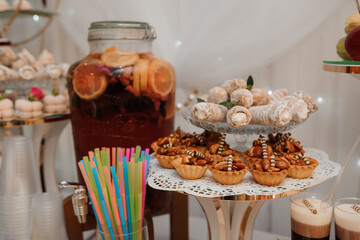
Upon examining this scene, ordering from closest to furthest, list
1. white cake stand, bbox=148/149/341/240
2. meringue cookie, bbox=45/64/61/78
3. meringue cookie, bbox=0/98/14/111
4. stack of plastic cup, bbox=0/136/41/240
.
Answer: white cake stand, bbox=148/149/341/240
stack of plastic cup, bbox=0/136/41/240
meringue cookie, bbox=0/98/14/111
meringue cookie, bbox=45/64/61/78

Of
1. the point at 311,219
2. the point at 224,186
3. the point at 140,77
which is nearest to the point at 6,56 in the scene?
the point at 140,77

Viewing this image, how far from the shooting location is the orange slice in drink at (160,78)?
3.04ft

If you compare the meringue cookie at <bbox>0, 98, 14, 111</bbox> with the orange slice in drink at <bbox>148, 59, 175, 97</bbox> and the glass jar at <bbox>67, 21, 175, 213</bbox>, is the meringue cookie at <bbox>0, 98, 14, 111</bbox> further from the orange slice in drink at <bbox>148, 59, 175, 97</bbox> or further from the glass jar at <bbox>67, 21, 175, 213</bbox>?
the orange slice in drink at <bbox>148, 59, 175, 97</bbox>

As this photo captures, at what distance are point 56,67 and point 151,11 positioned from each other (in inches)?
15.5

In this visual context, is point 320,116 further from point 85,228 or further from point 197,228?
point 85,228

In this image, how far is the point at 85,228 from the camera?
3.32 feet

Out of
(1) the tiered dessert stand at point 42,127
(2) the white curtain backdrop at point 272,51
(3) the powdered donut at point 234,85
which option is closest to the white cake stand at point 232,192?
(3) the powdered donut at point 234,85

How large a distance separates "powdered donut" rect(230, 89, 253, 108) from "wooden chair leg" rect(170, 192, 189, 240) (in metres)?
0.47

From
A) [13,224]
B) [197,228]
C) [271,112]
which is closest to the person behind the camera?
[271,112]

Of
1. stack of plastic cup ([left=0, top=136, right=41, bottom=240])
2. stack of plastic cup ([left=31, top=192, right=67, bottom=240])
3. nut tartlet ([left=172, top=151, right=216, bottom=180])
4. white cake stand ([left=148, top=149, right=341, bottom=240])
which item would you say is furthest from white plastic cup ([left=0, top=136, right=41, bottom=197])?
nut tartlet ([left=172, top=151, right=216, bottom=180])

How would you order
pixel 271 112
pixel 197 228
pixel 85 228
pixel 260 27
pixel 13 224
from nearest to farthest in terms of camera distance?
1. pixel 271 112
2. pixel 13 224
3. pixel 85 228
4. pixel 260 27
5. pixel 197 228

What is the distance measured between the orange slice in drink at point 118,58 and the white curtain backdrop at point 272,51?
0.35m

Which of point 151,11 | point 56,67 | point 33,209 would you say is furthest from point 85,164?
point 151,11

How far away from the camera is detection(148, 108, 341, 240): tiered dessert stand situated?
0.62 meters
